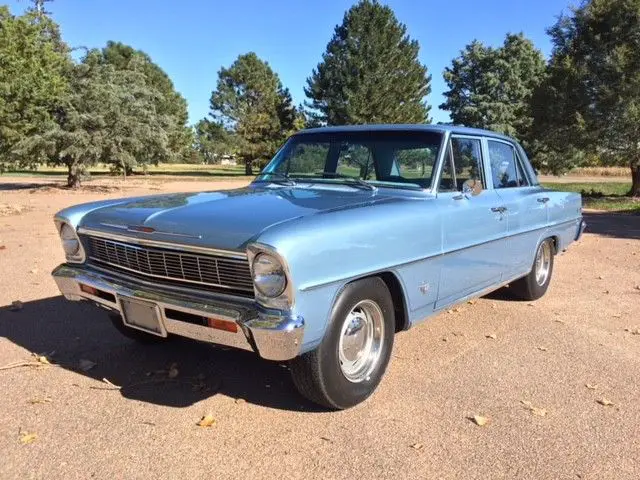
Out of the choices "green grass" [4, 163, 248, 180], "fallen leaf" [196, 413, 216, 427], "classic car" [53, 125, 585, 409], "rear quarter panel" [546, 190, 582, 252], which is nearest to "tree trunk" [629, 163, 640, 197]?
"rear quarter panel" [546, 190, 582, 252]

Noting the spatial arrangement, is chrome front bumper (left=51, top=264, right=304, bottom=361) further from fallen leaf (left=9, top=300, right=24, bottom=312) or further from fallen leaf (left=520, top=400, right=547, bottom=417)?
fallen leaf (left=9, top=300, right=24, bottom=312)

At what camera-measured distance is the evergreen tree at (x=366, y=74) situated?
3991 cm

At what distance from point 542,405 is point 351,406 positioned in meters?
1.20

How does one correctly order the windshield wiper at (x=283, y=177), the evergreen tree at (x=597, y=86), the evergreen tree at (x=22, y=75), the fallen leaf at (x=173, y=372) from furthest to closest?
the evergreen tree at (x=597, y=86), the evergreen tree at (x=22, y=75), the windshield wiper at (x=283, y=177), the fallen leaf at (x=173, y=372)

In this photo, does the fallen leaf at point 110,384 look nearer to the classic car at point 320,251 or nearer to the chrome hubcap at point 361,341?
the classic car at point 320,251

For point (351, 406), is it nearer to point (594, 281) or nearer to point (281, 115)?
point (594, 281)

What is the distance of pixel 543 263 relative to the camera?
6258mm

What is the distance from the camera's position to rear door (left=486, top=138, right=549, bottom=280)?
5.07 metres

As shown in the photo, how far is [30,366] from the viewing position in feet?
13.5

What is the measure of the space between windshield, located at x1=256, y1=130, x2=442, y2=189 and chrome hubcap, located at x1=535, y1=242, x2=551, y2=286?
7.54 feet

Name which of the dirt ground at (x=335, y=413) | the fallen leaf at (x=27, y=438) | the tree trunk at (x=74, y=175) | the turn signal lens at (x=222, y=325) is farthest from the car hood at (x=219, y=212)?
the tree trunk at (x=74, y=175)

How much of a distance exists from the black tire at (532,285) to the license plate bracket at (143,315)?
152 inches

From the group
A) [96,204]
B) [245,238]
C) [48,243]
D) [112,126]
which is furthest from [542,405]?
[112,126]

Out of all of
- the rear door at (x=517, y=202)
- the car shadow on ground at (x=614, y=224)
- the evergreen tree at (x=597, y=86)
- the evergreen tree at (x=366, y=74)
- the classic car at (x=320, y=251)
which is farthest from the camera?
the evergreen tree at (x=366, y=74)
